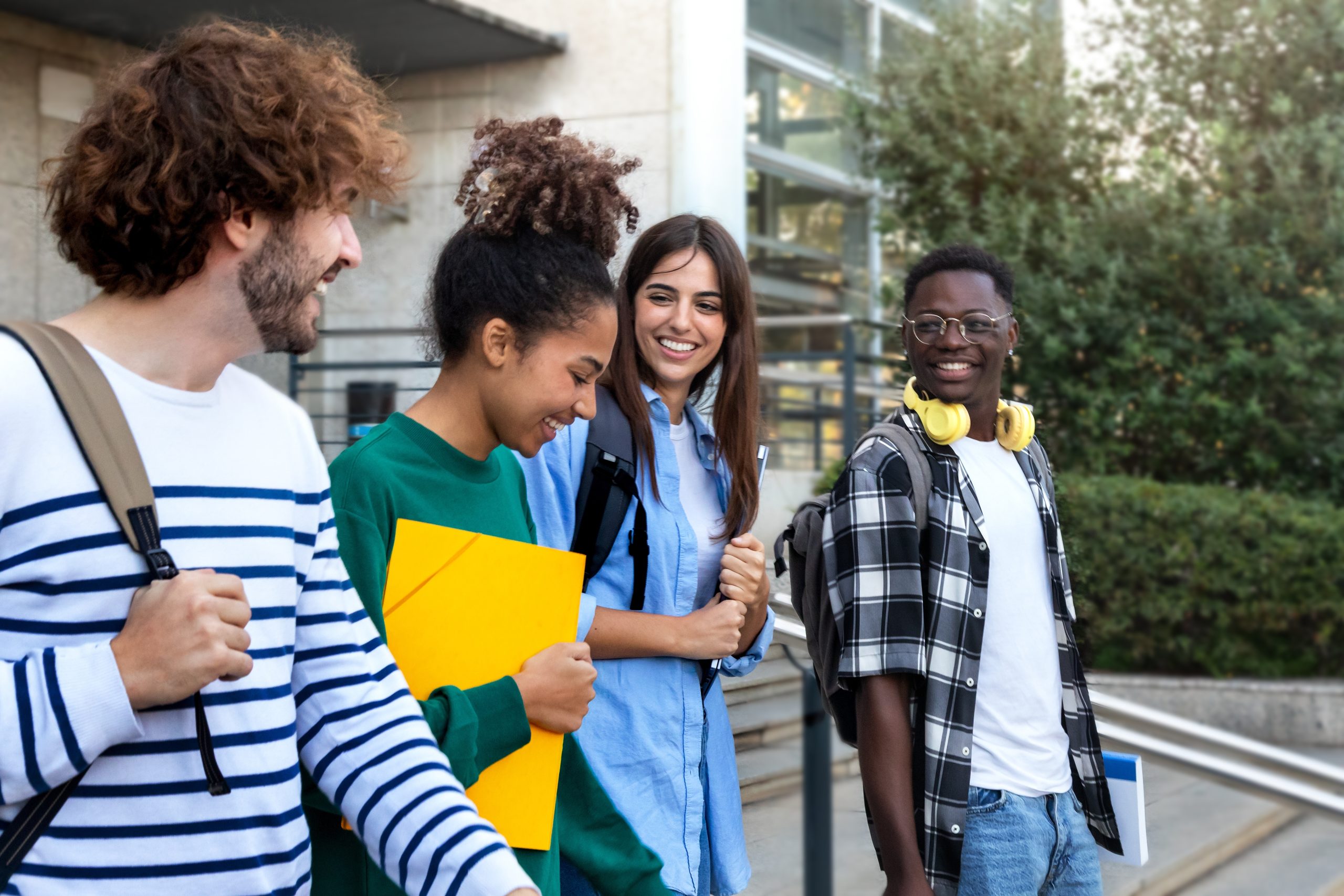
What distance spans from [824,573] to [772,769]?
4.65ft

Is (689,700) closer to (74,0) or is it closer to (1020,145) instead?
(74,0)

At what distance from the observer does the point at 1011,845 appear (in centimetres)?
216

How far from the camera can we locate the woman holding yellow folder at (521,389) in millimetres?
1714

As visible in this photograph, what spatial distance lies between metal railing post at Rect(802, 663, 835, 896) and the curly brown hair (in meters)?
1.35

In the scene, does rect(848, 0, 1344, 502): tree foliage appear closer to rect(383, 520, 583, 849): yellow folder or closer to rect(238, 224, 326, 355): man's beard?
rect(383, 520, 583, 849): yellow folder

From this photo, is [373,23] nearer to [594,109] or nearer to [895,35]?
[594,109]

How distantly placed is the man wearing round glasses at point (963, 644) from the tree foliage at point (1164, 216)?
631 centimetres

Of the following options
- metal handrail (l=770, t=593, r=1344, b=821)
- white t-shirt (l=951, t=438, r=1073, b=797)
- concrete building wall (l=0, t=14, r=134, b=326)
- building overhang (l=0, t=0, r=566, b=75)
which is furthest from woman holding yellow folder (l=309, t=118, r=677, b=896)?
concrete building wall (l=0, t=14, r=134, b=326)

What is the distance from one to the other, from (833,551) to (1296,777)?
7.23 ft

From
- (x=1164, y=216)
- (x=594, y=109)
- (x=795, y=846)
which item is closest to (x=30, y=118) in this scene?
(x=594, y=109)

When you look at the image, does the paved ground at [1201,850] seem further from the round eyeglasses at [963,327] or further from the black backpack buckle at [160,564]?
the black backpack buckle at [160,564]

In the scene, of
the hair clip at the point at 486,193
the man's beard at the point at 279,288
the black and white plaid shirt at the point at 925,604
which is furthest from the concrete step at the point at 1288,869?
the man's beard at the point at 279,288

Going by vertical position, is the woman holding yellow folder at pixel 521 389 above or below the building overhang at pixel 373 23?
below

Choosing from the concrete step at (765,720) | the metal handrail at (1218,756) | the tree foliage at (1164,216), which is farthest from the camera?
the tree foliage at (1164,216)
